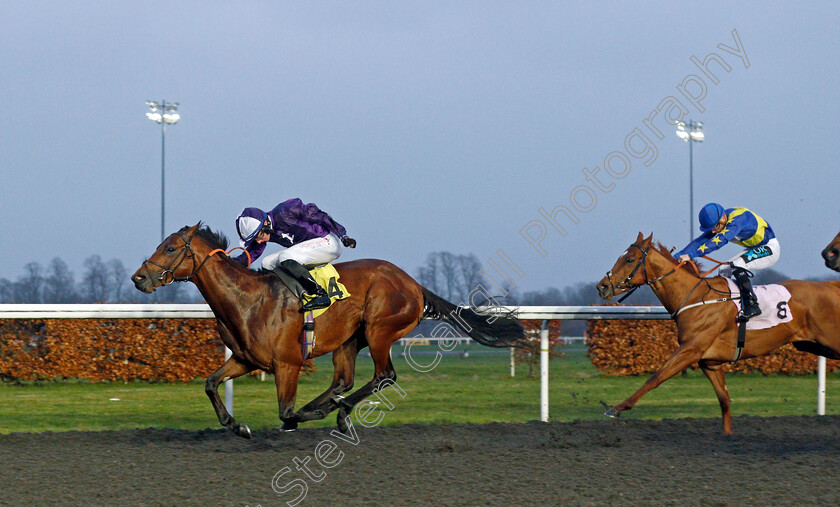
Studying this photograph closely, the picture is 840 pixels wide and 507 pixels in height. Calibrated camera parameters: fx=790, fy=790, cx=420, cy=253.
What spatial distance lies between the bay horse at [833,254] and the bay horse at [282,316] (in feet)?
8.58

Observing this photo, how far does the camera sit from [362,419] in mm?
6289

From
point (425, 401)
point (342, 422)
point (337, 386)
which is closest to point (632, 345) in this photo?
point (425, 401)

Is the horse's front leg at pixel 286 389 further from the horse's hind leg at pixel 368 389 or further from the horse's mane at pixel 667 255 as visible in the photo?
the horse's mane at pixel 667 255

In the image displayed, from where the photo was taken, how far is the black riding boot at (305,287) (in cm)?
478

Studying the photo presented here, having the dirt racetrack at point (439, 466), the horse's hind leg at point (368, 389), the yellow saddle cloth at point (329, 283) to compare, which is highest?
the yellow saddle cloth at point (329, 283)

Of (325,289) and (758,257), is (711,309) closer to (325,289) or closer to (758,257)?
(758,257)

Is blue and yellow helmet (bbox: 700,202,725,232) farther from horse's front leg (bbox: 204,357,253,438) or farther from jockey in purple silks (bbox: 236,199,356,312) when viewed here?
horse's front leg (bbox: 204,357,253,438)

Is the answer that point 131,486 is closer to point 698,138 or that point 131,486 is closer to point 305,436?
point 305,436

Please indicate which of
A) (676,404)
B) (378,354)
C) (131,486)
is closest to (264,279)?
(378,354)

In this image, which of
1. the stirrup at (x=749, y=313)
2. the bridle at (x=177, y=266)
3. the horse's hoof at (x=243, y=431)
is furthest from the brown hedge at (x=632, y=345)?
the bridle at (x=177, y=266)

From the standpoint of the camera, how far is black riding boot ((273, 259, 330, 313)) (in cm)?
478

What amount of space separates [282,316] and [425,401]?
143 inches

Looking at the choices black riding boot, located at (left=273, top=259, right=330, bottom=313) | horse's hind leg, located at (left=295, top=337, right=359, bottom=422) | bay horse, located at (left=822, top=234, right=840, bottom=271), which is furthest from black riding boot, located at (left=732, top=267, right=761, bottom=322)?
black riding boot, located at (left=273, top=259, right=330, bottom=313)

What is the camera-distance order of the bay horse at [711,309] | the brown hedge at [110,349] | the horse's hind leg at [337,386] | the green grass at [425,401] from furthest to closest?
the brown hedge at [110,349]
the green grass at [425,401]
the bay horse at [711,309]
the horse's hind leg at [337,386]
